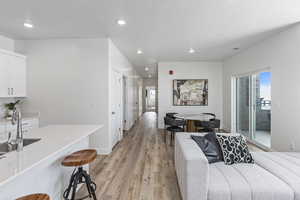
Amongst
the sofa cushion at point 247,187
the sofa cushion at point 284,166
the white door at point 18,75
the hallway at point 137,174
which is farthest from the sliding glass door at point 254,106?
the white door at point 18,75

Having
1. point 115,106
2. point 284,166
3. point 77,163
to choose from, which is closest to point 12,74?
point 115,106

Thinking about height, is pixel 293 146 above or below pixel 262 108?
below

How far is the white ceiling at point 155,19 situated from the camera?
2.44 meters

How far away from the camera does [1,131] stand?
3061 mm

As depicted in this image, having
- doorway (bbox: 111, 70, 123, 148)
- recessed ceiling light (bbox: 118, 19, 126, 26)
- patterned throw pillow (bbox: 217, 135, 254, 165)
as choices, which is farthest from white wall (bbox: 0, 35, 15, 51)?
patterned throw pillow (bbox: 217, 135, 254, 165)

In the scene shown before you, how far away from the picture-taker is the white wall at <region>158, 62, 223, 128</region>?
6426 millimetres

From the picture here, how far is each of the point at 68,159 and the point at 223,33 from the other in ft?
12.4

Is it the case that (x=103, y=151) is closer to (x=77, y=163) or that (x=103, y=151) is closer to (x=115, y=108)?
(x=115, y=108)

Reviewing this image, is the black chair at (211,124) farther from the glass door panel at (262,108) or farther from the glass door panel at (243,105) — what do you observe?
the glass door panel at (243,105)

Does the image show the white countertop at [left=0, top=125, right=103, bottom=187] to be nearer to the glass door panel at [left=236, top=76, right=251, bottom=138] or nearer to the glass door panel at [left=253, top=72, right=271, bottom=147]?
the glass door panel at [left=253, top=72, right=271, bottom=147]

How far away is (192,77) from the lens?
6.45 meters

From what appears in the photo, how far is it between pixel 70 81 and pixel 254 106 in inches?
197

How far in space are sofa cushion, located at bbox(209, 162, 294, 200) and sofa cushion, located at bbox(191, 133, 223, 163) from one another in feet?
1.20

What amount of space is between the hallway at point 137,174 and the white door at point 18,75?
240 cm
